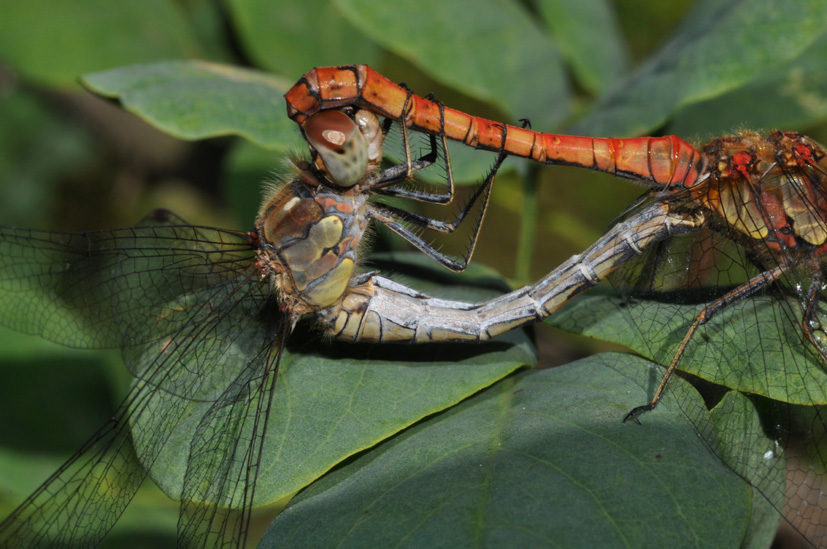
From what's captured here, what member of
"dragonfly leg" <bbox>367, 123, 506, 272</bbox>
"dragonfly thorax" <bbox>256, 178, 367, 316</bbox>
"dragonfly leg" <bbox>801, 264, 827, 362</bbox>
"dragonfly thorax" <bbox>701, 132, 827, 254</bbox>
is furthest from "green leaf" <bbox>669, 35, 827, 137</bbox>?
"dragonfly thorax" <bbox>256, 178, 367, 316</bbox>

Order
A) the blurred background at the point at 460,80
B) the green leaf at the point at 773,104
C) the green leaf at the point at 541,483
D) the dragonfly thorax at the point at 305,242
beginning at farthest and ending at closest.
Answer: the green leaf at the point at 773,104 < the blurred background at the point at 460,80 < the dragonfly thorax at the point at 305,242 < the green leaf at the point at 541,483

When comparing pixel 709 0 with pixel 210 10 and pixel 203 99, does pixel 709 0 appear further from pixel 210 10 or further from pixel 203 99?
pixel 210 10

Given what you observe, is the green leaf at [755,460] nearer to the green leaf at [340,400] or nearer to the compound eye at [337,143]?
the green leaf at [340,400]

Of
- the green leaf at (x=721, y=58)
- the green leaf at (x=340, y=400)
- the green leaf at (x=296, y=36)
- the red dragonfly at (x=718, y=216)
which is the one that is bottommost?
the green leaf at (x=340, y=400)

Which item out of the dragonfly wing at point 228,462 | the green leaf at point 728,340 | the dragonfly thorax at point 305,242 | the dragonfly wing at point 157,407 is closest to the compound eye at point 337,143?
the dragonfly thorax at point 305,242

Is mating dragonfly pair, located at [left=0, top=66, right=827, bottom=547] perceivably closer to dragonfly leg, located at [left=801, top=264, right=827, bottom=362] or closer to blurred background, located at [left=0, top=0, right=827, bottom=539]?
dragonfly leg, located at [left=801, top=264, right=827, bottom=362]

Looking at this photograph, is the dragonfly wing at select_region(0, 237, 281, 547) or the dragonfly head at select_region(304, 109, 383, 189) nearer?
the dragonfly wing at select_region(0, 237, 281, 547)

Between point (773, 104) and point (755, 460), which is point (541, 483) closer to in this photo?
point (755, 460)

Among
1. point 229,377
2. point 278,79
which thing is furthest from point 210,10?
point 229,377
